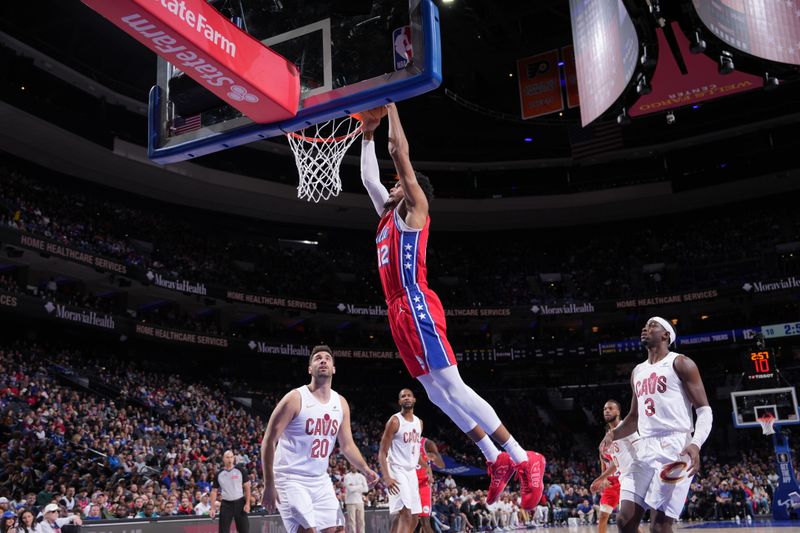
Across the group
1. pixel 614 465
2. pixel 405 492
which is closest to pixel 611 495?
pixel 614 465

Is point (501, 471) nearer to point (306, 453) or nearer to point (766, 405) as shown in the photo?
point (306, 453)

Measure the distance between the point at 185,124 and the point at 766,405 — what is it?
19.4m

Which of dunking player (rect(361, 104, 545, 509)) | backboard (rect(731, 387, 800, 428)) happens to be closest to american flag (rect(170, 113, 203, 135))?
dunking player (rect(361, 104, 545, 509))

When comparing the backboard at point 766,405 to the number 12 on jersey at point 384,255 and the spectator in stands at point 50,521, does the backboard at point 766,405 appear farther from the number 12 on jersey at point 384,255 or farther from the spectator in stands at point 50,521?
the number 12 on jersey at point 384,255

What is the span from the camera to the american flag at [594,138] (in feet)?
87.5

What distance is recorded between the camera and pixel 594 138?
2781cm

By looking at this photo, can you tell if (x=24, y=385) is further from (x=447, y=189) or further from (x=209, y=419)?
(x=447, y=189)

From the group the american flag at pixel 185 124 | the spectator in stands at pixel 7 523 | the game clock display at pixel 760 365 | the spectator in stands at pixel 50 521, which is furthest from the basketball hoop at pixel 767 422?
the american flag at pixel 185 124

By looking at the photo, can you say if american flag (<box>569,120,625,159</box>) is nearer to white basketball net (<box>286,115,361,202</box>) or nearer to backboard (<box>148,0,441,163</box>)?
white basketball net (<box>286,115,361,202</box>)

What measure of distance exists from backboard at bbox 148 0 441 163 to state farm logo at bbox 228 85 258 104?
29 cm

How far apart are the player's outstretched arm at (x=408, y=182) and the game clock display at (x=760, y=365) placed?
18.3 m

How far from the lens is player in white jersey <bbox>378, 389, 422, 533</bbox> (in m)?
9.83

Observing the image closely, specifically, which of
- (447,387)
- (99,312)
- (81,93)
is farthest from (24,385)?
(447,387)

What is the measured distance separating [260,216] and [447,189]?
30.0ft
